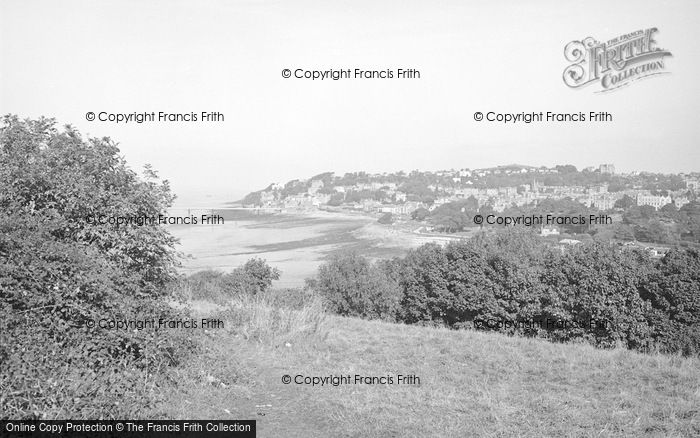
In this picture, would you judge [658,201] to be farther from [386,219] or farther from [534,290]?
[386,219]

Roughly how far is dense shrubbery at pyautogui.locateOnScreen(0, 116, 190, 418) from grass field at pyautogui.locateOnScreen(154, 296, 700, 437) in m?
0.66

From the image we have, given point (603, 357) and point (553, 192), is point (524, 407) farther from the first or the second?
point (553, 192)

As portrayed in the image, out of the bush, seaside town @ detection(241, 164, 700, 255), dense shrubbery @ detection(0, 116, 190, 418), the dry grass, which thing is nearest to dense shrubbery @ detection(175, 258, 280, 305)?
the bush

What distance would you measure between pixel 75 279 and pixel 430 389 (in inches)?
185

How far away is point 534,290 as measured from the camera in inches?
793

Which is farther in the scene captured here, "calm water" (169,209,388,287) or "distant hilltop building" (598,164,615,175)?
"distant hilltop building" (598,164,615,175)

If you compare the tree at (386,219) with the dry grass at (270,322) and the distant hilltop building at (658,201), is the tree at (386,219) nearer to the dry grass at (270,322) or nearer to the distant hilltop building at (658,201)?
the distant hilltop building at (658,201)

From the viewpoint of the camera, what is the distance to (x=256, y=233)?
37.8 meters

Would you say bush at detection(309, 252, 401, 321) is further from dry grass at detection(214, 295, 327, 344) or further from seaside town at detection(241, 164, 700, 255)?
dry grass at detection(214, 295, 327, 344)

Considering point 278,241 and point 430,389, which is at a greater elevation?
point 430,389

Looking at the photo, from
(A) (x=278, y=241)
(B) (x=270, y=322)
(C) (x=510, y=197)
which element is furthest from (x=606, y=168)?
(B) (x=270, y=322)

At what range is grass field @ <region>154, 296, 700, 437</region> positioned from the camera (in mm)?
5992

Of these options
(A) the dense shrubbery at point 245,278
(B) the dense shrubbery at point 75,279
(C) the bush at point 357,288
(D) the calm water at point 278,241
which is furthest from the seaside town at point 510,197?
(B) the dense shrubbery at point 75,279

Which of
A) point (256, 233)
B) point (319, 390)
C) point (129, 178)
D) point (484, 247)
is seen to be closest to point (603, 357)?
point (319, 390)
